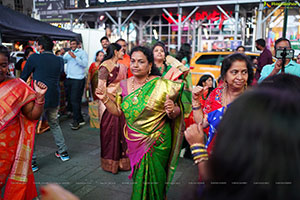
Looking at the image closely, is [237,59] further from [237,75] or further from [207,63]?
[207,63]

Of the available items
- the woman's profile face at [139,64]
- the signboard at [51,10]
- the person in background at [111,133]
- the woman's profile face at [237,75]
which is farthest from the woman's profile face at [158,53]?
the signboard at [51,10]

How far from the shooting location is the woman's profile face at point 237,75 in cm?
218

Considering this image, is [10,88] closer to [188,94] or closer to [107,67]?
[107,67]

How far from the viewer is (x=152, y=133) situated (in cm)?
232

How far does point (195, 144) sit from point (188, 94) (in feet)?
11.1

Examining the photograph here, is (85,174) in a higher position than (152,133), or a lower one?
lower

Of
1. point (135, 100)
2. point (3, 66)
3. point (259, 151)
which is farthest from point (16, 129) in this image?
point (259, 151)

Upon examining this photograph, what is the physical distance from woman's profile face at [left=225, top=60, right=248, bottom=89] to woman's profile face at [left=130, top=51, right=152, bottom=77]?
0.77 meters

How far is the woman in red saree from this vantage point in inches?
84.0

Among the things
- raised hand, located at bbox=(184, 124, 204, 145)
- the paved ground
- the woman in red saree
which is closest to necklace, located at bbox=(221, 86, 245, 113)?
the paved ground

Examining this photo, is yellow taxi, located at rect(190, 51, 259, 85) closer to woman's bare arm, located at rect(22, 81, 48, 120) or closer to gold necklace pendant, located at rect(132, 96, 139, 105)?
gold necklace pendant, located at rect(132, 96, 139, 105)

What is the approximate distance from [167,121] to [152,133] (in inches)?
8.1

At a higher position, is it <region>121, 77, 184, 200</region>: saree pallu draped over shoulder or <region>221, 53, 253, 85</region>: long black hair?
<region>221, 53, 253, 85</region>: long black hair

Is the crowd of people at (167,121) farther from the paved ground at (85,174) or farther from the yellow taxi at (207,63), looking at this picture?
the yellow taxi at (207,63)
